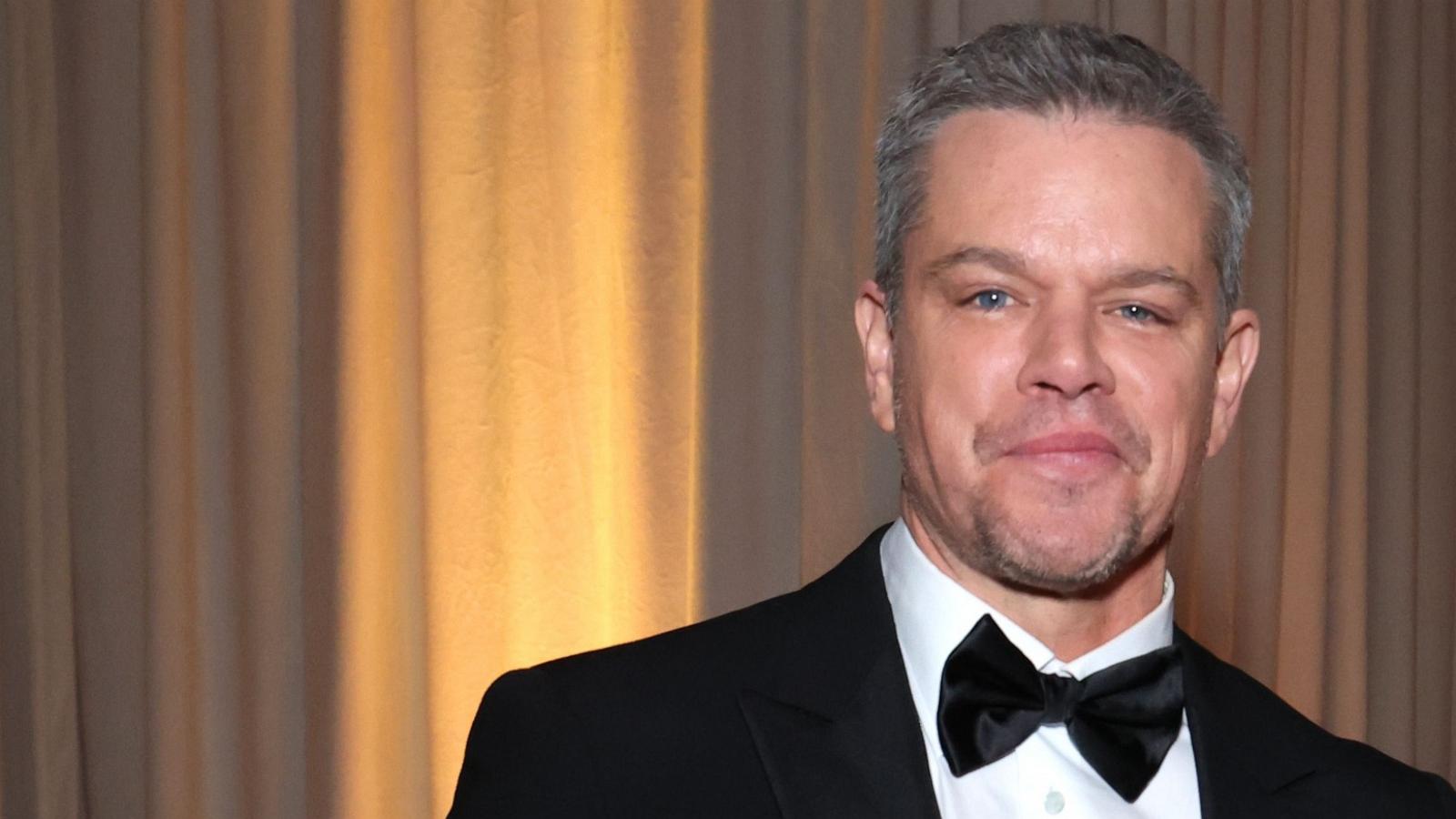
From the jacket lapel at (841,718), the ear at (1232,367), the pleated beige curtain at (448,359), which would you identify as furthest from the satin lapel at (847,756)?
the pleated beige curtain at (448,359)

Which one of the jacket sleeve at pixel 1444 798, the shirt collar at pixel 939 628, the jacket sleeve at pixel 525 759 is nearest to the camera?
the jacket sleeve at pixel 525 759

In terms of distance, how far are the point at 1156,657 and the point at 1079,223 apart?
449 millimetres

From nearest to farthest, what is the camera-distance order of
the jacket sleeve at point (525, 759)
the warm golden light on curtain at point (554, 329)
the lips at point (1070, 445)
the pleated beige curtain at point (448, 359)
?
the jacket sleeve at point (525, 759)
the lips at point (1070, 445)
the pleated beige curtain at point (448, 359)
the warm golden light on curtain at point (554, 329)

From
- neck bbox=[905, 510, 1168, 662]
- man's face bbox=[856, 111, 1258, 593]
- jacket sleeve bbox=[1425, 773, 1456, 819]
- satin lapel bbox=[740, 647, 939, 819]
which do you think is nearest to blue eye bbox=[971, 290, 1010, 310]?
man's face bbox=[856, 111, 1258, 593]

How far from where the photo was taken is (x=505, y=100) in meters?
2.78

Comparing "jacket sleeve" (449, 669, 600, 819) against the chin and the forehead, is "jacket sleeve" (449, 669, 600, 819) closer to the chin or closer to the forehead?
the chin

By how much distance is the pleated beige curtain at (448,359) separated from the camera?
8.30ft

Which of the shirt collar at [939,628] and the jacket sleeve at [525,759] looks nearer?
the jacket sleeve at [525,759]

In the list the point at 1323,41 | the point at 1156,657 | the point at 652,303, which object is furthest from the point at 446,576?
the point at 1323,41

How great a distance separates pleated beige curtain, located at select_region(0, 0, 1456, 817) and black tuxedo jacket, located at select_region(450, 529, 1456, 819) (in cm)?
97

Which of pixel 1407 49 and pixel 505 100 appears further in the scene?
pixel 1407 49

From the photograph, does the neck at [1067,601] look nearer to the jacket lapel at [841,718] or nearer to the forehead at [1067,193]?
the jacket lapel at [841,718]

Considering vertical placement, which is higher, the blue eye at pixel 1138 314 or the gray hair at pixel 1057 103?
the gray hair at pixel 1057 103

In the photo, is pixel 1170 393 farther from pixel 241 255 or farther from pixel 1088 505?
pixel 241 255
